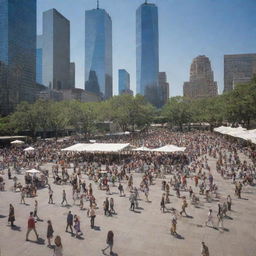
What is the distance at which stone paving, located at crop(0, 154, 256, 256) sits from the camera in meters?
11.5

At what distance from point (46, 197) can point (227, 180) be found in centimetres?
1571

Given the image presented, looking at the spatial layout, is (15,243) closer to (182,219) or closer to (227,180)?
(182,219)

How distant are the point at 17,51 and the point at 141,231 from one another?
13030 cm

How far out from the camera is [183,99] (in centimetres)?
11319

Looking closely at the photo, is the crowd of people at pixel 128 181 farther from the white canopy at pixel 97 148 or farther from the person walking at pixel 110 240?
the white canopy at pixel 97 148

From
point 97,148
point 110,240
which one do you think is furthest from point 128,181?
point 97,148

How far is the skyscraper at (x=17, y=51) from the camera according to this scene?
11894 cm

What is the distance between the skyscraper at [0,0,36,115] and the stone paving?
371 ft

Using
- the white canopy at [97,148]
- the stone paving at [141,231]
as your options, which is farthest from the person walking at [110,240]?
Answer: the white canopy at [97,148]

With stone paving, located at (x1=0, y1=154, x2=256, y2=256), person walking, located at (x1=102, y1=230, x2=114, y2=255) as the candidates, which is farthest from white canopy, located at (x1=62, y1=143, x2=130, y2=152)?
person walking, located at (x1=102, y1=230, x2=114, y2=255)

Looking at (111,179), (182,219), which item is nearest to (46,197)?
(111,179)

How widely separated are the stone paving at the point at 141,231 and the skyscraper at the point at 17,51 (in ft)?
371

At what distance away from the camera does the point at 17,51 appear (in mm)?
126438

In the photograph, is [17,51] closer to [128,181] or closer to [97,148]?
[97,148]
